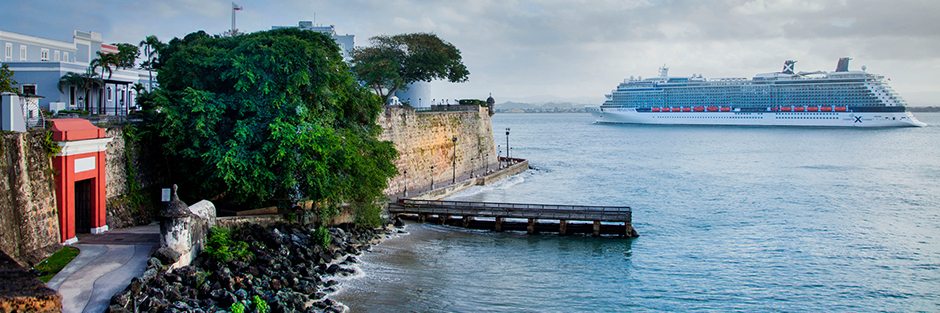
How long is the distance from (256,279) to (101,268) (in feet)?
10.1

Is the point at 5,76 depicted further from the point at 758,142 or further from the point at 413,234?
the point at 758,142

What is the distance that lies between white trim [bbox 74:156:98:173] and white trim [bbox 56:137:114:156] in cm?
21

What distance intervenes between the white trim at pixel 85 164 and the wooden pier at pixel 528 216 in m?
11.3

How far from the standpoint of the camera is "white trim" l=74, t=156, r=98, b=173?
48.6 ft

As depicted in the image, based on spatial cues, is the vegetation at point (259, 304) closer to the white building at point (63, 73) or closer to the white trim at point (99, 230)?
the white trim at point (99, 230)

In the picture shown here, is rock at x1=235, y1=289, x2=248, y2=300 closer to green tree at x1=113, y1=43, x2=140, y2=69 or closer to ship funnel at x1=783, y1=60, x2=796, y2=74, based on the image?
green tree at x1=113, y1=43, x2=140, y2=69

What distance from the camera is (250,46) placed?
19.0 meters

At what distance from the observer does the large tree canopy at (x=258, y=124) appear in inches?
711

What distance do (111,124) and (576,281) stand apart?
1393 centimetres

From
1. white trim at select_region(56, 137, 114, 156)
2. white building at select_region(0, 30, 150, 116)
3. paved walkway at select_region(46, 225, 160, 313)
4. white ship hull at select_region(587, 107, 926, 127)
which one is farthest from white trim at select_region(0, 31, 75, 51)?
white ship hull at select_region(587, 107, 926, 127)

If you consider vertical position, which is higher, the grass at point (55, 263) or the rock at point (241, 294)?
the grass at point (55, 263)

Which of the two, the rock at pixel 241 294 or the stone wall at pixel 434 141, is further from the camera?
the stone wall at pixel 434 141

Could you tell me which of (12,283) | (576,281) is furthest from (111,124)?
(576,281)

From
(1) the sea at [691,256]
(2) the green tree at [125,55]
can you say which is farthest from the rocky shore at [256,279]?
(2) the green tree at [125,55]
